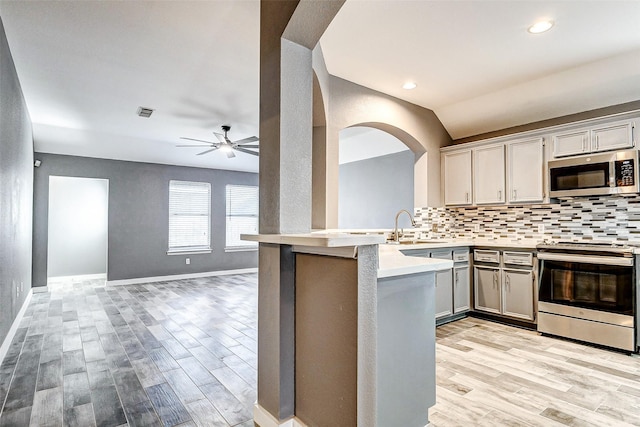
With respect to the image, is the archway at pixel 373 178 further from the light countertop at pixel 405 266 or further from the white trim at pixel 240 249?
the light countertop at pixel 405 266

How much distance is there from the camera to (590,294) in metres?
3.39

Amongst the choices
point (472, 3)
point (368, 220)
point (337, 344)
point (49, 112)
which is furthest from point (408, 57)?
point (49, 112)

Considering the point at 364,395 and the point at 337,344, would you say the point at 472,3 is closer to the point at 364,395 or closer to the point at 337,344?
the point at 337,344

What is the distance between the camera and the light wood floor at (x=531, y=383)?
212cm

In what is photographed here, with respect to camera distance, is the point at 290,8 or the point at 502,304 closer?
the point at 290,8

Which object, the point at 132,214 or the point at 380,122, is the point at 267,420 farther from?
the point at 132,214

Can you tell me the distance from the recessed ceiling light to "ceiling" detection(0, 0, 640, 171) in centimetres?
6

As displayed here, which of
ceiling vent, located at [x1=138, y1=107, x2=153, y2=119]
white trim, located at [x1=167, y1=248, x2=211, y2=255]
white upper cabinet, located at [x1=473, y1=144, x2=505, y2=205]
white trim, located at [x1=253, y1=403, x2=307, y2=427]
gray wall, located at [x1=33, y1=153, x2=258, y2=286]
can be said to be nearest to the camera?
white trim, located at [x1=253, y1=403, x2=307, y2=427]

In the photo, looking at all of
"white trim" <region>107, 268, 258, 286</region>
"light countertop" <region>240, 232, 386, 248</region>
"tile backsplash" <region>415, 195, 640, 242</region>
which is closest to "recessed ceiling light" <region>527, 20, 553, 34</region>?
"tile backsplash" <region>415, 195, 640, 242</region>

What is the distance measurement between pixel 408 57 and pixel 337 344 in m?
2.86

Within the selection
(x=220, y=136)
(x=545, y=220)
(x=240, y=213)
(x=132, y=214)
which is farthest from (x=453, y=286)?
(x=132, y=214)

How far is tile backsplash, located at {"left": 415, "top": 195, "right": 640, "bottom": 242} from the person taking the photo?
3.66 meters

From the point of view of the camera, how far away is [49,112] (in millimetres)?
4773

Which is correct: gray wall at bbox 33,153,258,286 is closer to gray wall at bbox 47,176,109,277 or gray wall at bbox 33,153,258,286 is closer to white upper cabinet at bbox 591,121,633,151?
gray wall at bbox 47,176,109,277
